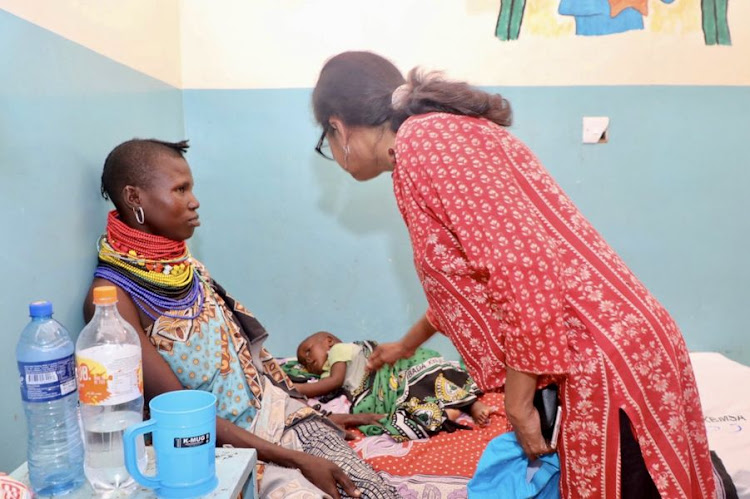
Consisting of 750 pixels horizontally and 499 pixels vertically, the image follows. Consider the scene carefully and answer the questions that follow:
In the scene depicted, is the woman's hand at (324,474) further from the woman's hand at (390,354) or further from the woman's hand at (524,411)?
the woman's hand at (524,411)

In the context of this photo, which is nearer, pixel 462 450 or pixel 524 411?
pixel 524 411

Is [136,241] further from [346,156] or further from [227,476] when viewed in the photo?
[227,476]

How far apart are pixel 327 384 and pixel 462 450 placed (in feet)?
2.00

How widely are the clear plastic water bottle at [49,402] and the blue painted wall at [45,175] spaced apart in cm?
22

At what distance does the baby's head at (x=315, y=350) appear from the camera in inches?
91.0

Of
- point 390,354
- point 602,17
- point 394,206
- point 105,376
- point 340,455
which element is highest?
point 602,17

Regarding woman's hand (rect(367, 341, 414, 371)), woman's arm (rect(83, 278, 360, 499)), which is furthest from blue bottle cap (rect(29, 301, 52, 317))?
woman's hand (rect(367, 341, 414, 371))

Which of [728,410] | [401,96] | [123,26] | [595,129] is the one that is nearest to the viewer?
[401,96]

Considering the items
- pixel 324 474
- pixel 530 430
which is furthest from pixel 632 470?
pixel 324 474

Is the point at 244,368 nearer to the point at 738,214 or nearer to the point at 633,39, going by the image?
the point at 633,39

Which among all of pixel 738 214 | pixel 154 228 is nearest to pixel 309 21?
pixel 154 228

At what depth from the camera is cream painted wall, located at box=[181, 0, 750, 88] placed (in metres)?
2.32

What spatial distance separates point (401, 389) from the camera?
2090mm

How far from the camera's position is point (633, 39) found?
240cm
